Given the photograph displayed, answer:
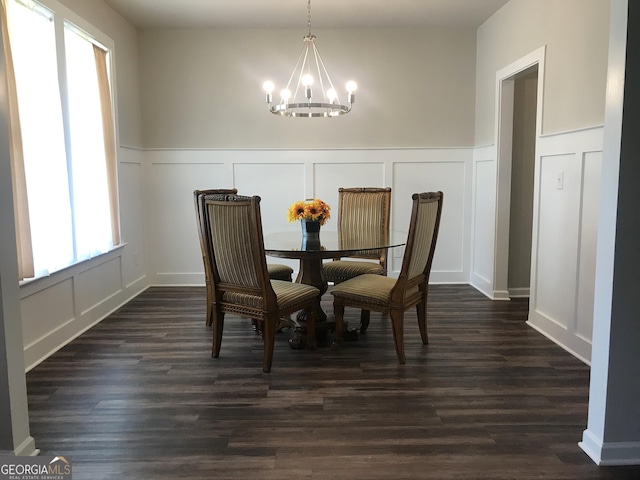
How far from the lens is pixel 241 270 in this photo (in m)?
2.92

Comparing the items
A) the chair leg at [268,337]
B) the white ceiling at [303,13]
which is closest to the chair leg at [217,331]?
the chair leg at [268,337]

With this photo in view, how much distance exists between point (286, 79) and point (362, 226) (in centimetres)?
181

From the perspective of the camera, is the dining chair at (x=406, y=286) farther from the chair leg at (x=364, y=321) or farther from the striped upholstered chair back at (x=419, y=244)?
the chair leg at (x=364, y=321)

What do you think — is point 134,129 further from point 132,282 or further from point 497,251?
point 497,251

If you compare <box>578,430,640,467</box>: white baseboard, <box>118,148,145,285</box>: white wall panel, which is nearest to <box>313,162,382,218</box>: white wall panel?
<box>118,148,145,285</box>: white wall panel

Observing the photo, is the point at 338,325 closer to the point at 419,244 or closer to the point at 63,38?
the point at 419,244

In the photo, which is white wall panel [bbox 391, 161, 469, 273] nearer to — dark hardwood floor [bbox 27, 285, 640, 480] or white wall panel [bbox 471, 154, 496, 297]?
white wall panel [bbox 471, 154, 496, 297]

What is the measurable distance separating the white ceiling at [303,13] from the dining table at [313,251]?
77.4 inches

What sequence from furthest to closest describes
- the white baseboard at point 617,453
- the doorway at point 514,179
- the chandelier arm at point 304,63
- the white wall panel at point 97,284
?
the chandelier arm at point 304,63, the doorway at point 514,179, the white wall panel at point 97,284, the white baseboard at point 617,453

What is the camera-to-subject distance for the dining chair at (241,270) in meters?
2.78

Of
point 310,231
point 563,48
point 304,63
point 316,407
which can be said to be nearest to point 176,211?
point 304,63

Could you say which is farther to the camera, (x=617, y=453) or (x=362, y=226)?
(x=362, y=226)

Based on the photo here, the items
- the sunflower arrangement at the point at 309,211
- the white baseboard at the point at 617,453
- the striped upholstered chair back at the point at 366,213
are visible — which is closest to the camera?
the white baseboard at the point at 617,453

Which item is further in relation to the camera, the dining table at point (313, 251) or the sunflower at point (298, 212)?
the sunflower at point (298, 212)
